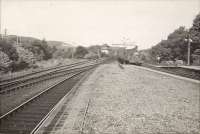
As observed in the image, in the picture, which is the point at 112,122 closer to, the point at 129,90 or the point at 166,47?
the point at 129,90

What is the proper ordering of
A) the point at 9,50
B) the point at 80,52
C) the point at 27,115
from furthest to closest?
the point at 80,52, the point at 9,50, the point at 27,115

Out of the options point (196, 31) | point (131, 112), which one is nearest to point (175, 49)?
point (196, 31)

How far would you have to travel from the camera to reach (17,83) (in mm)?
21531

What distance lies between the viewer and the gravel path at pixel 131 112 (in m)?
11.1

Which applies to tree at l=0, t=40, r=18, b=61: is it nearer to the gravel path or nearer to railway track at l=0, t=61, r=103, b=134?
the gravel path

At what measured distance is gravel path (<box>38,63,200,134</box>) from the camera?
11062 millimetres

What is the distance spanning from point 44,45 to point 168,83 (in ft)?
172

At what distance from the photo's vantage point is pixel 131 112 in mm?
13688

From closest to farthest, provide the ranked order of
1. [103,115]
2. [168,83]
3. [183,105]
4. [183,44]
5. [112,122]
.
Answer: [112,122] → [103,115] → [183,105] → [168,83] → [183,44]

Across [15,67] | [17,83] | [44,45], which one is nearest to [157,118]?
[17,83]

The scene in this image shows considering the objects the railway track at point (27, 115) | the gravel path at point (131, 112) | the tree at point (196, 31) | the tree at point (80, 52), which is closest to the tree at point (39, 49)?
the tree at point (80, 52)

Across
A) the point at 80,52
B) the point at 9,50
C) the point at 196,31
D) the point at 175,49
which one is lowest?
the point at 9,50

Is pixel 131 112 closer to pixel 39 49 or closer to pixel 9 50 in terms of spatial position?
pixel 9 50

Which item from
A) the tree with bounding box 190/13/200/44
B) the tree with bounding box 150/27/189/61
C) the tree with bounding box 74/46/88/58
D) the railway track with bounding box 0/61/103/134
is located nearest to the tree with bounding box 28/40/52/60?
the tree with bounding box 74/46/88/58
